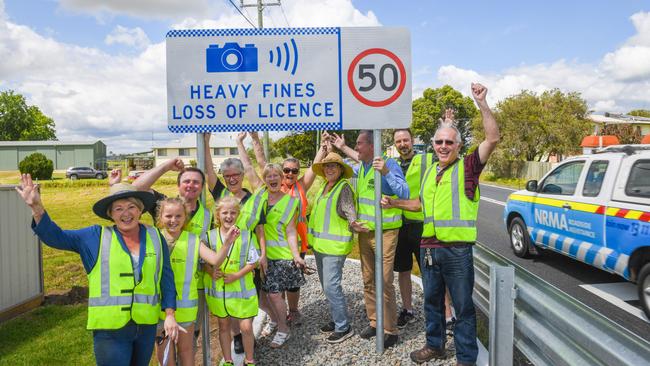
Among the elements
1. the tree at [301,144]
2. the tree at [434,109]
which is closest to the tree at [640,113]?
the tree at [434,109]

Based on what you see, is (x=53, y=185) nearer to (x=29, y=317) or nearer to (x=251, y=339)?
(x=29, y=317)

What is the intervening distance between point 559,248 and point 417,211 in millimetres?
4143

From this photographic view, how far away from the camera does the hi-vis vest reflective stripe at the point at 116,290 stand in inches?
103

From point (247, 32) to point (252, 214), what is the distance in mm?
1525

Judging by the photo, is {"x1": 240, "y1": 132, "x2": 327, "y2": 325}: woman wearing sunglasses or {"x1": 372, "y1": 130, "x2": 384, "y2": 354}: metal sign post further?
{"x1": 240, "y1": 132, "x2": 327, "y2": 325}: woman wearing sunglasses

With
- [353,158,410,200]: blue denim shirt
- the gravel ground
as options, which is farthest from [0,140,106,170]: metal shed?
[353,158,410,200]: blue denim shirt

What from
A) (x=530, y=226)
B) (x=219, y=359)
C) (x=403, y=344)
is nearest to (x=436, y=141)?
(x=403, y=344)

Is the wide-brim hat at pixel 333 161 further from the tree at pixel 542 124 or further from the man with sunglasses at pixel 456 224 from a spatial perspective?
the tree at pixel 542 124

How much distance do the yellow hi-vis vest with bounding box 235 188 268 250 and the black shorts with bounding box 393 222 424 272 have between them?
4.86 ft

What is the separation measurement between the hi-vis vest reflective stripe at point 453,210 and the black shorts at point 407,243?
37.5 inches

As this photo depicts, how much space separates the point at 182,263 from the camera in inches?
126

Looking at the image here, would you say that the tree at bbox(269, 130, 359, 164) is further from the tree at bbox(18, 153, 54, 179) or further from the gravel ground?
the gravel ground

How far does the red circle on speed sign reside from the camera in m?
3.74

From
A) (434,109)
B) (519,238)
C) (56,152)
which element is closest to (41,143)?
(56,152)
